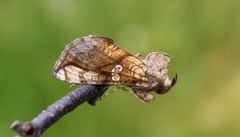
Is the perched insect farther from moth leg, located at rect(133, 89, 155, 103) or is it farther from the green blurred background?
the green blurred background

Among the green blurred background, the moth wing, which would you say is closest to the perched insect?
the moth wing

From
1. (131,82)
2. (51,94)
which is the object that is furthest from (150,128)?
(131,82)

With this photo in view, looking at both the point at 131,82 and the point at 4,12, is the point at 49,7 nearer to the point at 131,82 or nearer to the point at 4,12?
the point at 4,12

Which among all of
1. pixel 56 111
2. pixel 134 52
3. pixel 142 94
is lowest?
pixel 56 111

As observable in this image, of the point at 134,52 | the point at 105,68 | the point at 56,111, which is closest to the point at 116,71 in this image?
the point at 105,68

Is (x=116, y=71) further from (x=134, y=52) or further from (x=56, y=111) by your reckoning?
(x=134, y=52)

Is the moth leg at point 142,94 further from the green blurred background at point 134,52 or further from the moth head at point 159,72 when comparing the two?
the green blurred background at point 134,52

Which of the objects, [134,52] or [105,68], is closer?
[105,68]
